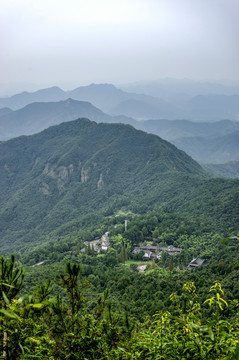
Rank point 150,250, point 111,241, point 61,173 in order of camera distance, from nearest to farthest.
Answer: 1. point 150,250
2. point 111,241
3. point 61,173

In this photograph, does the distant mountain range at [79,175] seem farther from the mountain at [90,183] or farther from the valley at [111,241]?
the valley at [111,241]

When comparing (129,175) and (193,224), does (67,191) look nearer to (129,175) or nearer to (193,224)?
(129,175)

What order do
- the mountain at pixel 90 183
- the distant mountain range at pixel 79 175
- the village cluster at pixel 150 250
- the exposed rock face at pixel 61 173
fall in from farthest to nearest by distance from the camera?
the exposed rock face at pixel 61 173 < the distant mountain range at pixel 79 175 < the mountain at pixel 90 183 < the village cluster at pixel 150 250

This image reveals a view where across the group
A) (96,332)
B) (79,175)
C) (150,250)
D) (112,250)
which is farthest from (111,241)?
(79,175)

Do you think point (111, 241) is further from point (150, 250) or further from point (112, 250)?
point (150, 250)

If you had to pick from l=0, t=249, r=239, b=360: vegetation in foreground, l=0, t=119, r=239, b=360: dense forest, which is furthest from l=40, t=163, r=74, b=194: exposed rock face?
l=0, t=249, r=239, b=360: vegetation in foreground

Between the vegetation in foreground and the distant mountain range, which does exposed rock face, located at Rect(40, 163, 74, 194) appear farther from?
the vegetation in foreground

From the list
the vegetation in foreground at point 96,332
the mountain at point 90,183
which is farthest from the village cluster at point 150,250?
the vegetation in foreground at point 96,332

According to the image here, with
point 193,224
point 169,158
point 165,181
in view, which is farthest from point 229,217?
point 169,158

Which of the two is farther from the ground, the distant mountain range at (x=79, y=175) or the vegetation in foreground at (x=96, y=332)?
the vegetation in foreground at (x=96, y=332)
